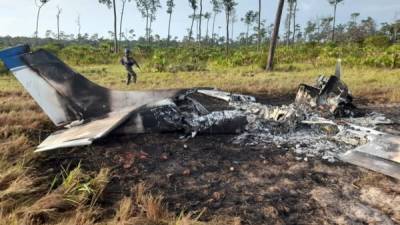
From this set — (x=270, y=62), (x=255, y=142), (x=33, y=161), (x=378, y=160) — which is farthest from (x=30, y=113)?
(x=270, y=62)

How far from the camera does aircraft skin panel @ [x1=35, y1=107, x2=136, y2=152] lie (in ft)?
16.1

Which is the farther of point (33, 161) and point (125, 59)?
point (125, 59)

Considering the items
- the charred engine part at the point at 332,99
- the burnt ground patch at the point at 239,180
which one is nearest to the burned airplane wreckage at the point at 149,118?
the burnt ground patch at the point at 239,180

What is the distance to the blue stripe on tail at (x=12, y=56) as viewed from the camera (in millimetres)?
5418

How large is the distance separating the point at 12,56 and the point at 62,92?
0.92 metres

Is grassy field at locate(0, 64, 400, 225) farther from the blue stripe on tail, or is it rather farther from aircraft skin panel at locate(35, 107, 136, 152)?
the blue stripe on tail

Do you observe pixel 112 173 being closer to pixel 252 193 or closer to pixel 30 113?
pixel 252 193

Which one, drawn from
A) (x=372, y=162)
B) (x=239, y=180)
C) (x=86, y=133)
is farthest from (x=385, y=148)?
(x=86, y=133)

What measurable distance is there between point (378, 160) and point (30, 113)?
20.5ft

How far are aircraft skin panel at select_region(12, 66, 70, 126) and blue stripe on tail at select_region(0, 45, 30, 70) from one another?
8 cm

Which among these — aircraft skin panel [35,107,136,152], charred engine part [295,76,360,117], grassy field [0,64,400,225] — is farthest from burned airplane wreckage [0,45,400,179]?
charred engine part [295,76,360,117]

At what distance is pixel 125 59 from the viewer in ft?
43.7

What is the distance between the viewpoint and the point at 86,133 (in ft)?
16.9

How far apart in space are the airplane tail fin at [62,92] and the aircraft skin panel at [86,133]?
24 cm
